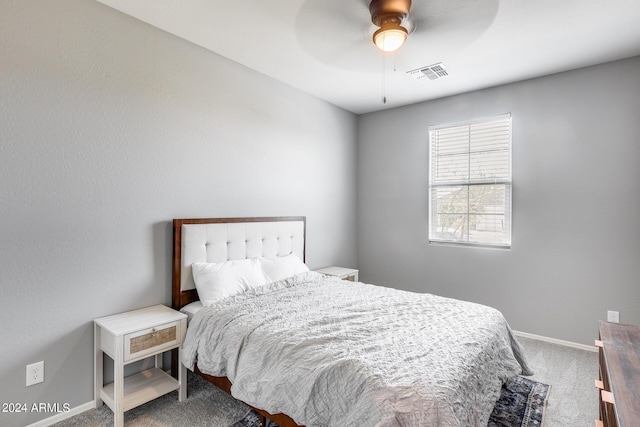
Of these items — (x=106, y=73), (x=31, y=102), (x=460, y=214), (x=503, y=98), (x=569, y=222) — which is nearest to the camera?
(x=31, y=102)

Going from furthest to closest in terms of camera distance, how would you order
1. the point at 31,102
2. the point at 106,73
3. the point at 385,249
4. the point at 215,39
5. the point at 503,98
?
the point at 385,249, the point at 503,98, the point at 215,39, the point at 106,73, the point at 31,102

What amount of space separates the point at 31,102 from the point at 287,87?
223 centimetres

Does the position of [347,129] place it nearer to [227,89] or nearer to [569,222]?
[227,89]

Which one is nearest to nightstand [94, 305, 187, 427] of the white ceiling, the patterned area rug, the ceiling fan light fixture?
the patterned area rug

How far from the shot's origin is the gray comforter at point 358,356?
4.55 ft

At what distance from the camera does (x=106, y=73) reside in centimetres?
222

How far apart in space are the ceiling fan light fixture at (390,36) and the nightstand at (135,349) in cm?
238

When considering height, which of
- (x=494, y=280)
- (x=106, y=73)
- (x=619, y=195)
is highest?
(x=106, y=73)

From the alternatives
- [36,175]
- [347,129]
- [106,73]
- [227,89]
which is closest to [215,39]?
[227,89]

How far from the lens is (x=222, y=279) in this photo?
8.38 feet

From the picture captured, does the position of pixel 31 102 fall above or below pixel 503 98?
below

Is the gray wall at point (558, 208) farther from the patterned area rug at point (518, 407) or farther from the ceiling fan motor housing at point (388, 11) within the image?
the ceiling fan motor housing at point (388, 11)

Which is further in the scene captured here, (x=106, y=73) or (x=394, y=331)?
(x=106, y=73)

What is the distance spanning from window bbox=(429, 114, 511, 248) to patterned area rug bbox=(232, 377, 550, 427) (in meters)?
1.53
